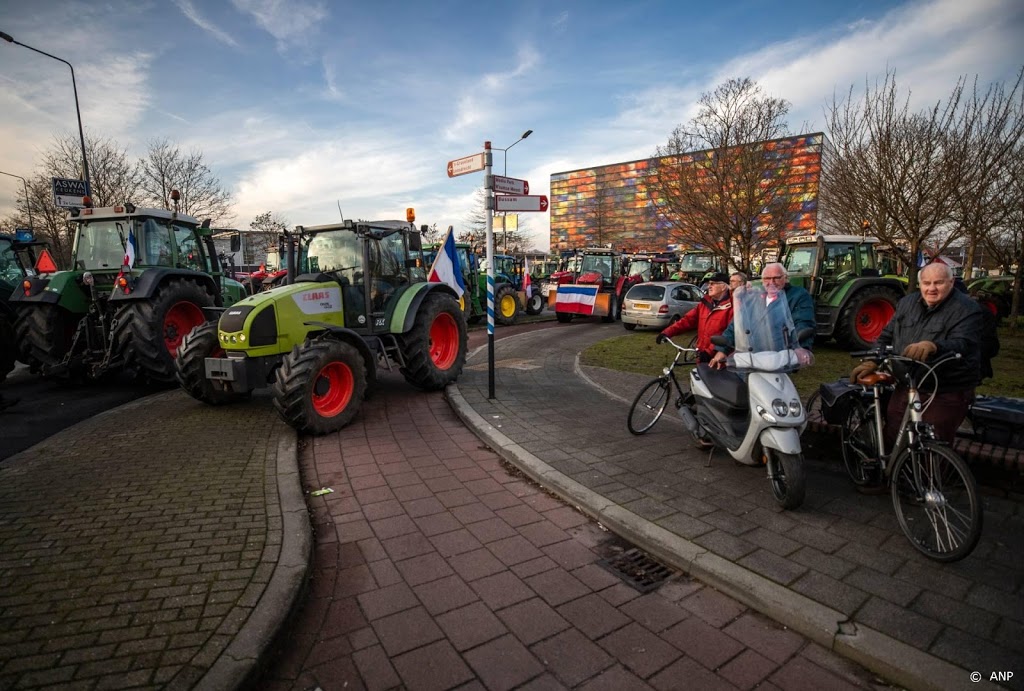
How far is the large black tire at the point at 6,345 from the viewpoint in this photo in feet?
25.8

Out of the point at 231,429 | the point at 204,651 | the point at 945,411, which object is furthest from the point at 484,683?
the point at 231,429

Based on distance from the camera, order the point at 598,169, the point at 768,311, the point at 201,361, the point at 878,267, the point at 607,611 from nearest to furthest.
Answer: the point at 607,611, the point at 768,311, the point at 201,361, the point at 878,267, the point at 598,169

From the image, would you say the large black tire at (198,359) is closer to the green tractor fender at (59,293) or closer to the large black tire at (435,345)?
the large black tire at (435,345)

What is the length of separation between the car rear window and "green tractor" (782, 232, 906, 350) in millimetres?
3810

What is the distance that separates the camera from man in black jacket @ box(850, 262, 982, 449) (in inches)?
133

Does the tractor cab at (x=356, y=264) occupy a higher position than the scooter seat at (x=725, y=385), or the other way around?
the tractor cab at (x=356, y=264)

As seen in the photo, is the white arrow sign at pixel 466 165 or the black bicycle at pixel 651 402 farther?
the white arrow sign at pixel 466 165

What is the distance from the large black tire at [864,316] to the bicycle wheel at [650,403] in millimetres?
7010

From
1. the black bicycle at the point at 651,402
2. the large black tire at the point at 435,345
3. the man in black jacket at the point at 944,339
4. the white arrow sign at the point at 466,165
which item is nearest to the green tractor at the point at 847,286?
the black bicycle at the point at 651,402

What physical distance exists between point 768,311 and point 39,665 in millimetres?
4809

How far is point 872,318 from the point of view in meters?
11.1

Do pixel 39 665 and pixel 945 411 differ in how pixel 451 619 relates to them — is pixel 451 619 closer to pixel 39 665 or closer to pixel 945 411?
pixel 39 665

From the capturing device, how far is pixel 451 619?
267 cm

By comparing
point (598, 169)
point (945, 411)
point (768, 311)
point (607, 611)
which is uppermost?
point (598, 169)
